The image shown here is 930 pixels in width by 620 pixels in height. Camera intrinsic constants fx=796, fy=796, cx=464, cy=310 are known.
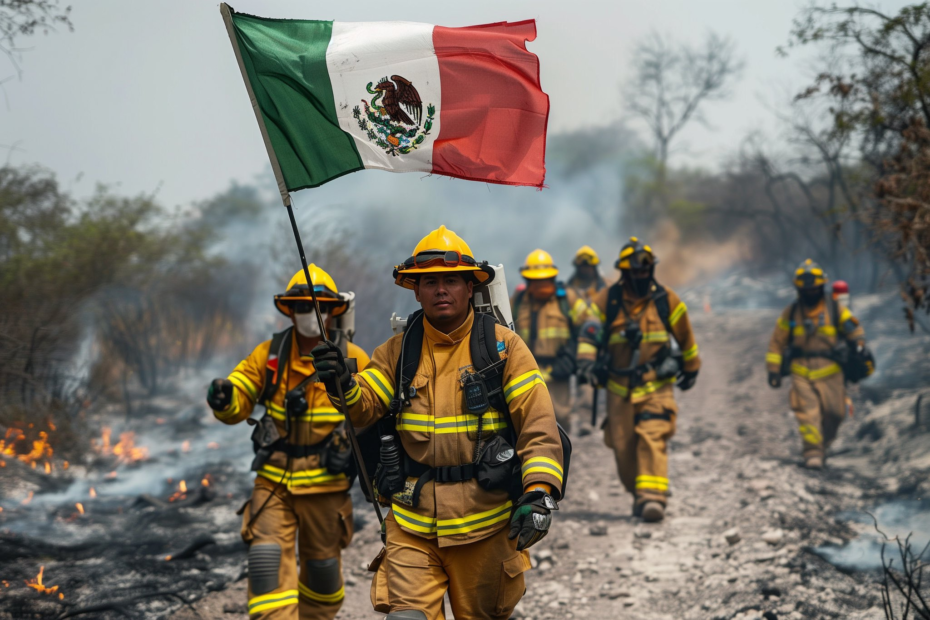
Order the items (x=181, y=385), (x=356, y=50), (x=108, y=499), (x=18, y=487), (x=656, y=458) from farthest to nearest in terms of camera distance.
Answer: (x=181, y=385) → (x=108, y=499) → (x=18, y=487) → (x=656, y=458) → (x=356, y=50)

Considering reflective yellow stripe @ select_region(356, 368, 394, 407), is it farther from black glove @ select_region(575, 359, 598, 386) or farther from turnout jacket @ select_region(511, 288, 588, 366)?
turnout jacket @ select_region(511, 288, 588, 366)

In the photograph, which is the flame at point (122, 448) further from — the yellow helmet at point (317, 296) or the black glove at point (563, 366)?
the yellow helmet at point (317, 296)

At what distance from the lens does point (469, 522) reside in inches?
133

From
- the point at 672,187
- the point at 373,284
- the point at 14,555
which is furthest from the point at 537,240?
the point at 14,555

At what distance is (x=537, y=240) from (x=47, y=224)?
17.2m

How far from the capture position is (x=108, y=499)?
7984 mm

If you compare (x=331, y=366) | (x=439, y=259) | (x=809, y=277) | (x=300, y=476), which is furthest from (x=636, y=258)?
(x=331, y=366)

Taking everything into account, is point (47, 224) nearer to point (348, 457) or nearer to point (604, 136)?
point (348, 457)

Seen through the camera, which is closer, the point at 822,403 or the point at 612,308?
the point at 612,308

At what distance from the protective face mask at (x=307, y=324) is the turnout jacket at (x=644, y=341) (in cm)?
341

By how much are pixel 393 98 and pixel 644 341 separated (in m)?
4.35

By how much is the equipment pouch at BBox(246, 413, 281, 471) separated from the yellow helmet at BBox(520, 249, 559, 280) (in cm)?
481

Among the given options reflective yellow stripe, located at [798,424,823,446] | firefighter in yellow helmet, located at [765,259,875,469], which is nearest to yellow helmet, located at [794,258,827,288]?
firefighter in yellow helmet, located at [765,259,875,469]

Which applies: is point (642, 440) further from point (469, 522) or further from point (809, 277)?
point (469, 522)
